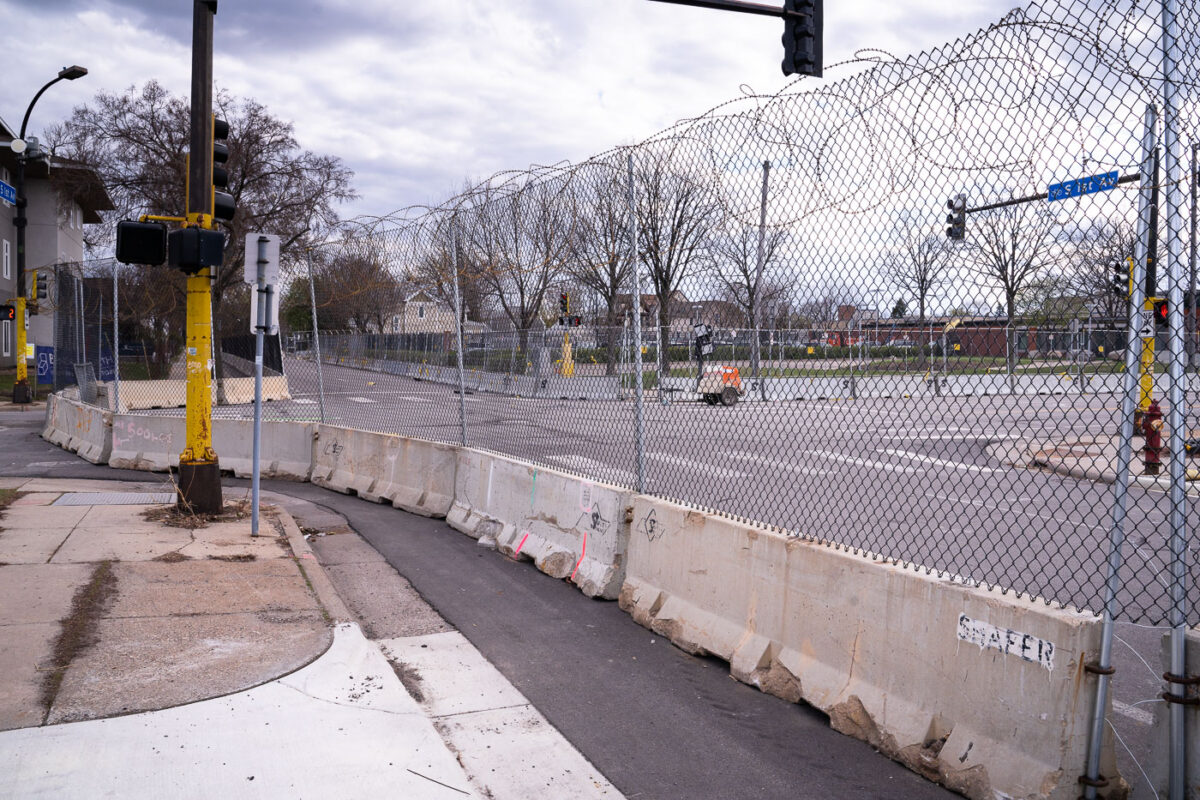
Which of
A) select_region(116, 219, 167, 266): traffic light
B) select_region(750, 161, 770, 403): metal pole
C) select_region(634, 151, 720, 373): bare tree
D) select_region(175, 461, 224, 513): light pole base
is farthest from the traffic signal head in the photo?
select_region(175, 461, 224, 513): light pole base

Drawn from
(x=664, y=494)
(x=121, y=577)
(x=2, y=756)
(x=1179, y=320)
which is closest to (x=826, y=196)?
(x=1179, y=320)

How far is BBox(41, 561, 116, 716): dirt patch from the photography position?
4980 millimetres

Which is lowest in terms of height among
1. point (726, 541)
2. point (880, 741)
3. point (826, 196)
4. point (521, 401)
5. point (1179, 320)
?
point (880, 741)

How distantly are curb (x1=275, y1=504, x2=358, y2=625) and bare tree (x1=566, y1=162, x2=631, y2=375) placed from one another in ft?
8.99

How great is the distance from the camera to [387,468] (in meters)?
11.8

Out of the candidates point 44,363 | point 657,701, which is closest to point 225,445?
point 657,701

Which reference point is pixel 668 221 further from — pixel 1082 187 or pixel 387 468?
pixel 387 468

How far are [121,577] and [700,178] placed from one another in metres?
5.34

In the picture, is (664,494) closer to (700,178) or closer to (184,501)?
(700,178)

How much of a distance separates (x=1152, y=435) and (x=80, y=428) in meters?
16.7


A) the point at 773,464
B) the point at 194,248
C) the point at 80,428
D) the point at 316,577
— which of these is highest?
the point at 194,248

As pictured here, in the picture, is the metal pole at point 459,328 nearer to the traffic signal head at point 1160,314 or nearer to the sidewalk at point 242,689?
the sidewalk at point 242,689

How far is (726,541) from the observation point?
5824mm

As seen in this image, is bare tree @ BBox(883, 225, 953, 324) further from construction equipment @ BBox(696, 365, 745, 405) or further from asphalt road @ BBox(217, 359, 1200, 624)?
construction equipment @ BBox(696, 365, 745, 405)
